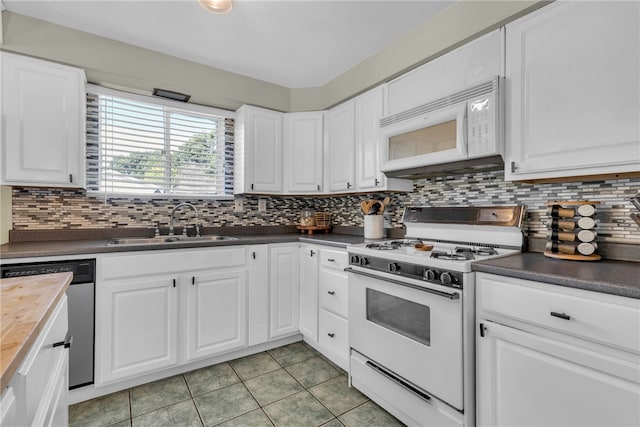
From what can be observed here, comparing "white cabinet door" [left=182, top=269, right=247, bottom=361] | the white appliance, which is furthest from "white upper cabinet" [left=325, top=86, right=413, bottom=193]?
"white cabinet door" [left=182, top=269, right=247, bottom=361]

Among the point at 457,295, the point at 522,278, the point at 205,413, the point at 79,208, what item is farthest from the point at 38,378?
the point at 79,208

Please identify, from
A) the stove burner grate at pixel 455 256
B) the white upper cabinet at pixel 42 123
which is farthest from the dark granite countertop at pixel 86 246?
the stove burner grate at pixel 455 256

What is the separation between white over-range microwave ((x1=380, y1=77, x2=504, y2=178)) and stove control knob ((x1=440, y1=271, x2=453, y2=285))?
702 millimetres

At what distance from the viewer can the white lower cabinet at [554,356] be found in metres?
1.02

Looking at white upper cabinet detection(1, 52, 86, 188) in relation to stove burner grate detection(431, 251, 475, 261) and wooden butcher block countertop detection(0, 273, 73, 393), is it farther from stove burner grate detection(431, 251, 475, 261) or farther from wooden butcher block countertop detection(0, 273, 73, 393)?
stove burner grate detection(431, 251, 475, 261)

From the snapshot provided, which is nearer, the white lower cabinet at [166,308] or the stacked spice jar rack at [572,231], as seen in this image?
the stacked spice jar rack at [572,231]

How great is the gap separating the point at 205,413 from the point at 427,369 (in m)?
1.25

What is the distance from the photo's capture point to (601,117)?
134 centimetres

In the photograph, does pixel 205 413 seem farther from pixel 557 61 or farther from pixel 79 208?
pixel 557 61

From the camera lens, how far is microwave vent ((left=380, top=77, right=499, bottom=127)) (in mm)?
1650

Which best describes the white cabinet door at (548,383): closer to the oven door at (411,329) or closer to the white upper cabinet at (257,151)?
the oven door at (411,329)

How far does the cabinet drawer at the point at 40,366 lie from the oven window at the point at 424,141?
76.2 inches

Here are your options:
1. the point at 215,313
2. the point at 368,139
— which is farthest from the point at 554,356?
the point at 215,313

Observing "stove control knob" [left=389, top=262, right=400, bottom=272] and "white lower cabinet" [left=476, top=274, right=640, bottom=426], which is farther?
"stove control knob" [left=389, top=262, right=400, bottom=272]
